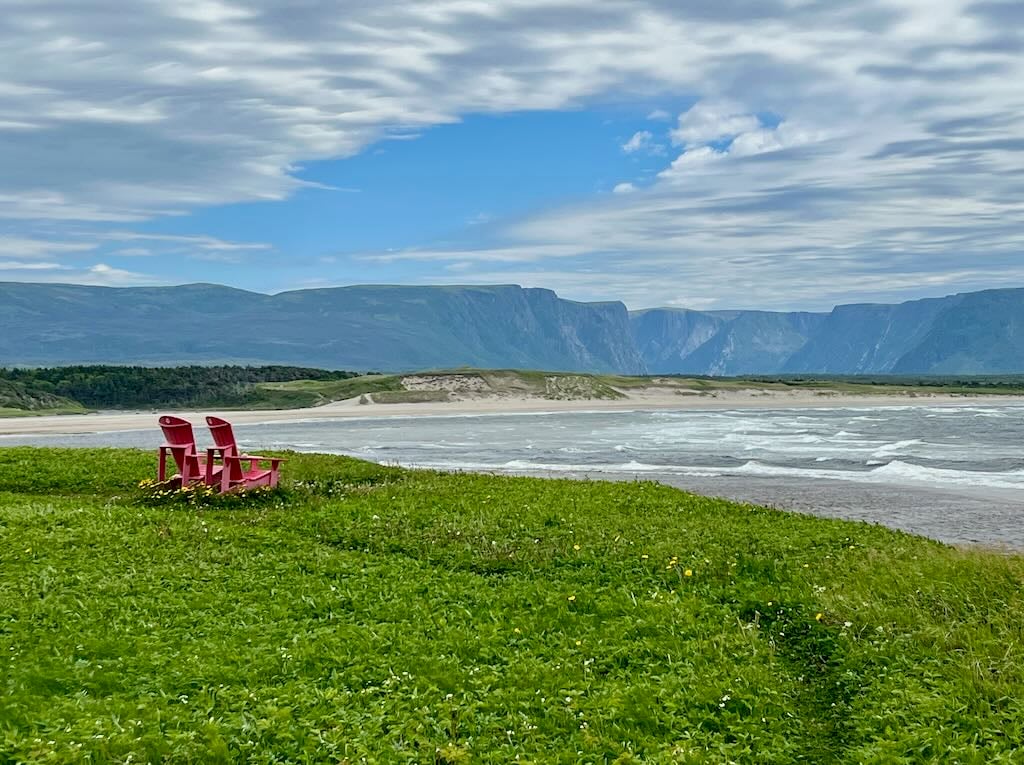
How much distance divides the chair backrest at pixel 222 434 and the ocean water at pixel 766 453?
1707cm

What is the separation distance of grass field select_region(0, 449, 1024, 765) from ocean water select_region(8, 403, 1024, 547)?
1188 centimetres

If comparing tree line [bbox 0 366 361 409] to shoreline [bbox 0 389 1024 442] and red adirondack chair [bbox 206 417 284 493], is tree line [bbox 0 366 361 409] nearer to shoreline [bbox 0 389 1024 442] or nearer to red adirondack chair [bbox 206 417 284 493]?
shoreline [bbox 0 389 1024 442]

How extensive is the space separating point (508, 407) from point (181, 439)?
9657cm

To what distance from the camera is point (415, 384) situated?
135 meters

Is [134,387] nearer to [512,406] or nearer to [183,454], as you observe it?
[512,406]

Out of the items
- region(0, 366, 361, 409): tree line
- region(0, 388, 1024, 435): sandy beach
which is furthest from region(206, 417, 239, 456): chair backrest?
region(0, 366, 361, 409): tree line

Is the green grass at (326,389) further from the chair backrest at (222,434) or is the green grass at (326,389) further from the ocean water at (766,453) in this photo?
the chair backrest at (222,434)

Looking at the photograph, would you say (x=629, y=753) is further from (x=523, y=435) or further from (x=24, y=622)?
(x=523, y=435)

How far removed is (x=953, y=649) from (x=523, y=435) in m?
56.5

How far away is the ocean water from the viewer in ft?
99.7

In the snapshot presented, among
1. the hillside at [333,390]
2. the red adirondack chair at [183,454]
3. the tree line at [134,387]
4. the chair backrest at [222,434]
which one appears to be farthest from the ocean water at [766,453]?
the tree line at [134,387]

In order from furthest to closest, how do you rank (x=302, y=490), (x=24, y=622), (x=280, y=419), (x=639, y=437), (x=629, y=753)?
(x=280, y=419) < (x=639, y=437) < (x=302, y=490) < (x=24, y=622) < (x=629, y=753)

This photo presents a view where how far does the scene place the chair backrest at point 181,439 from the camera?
850 inches

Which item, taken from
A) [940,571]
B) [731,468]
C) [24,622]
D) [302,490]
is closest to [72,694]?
[24,622]
